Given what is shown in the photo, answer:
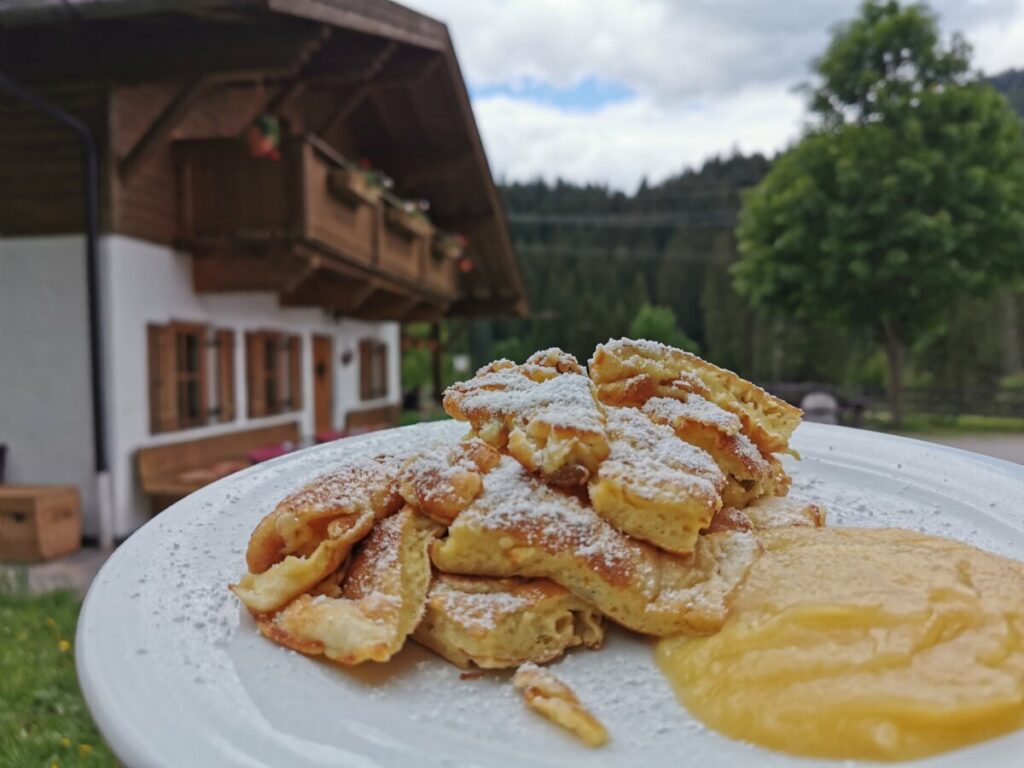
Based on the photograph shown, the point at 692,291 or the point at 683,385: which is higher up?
the point at 692,291

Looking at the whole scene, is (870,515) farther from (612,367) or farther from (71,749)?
(71,749)

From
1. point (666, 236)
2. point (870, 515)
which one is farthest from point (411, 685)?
point (666, 236)

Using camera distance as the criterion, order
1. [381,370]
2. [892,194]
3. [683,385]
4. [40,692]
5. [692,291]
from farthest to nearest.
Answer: [692,291]
[892,194]
[381,370]
[40,692]
[683,385]

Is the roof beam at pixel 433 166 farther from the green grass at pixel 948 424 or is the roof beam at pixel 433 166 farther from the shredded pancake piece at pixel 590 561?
the shredded pancake piece at pixel 590 561

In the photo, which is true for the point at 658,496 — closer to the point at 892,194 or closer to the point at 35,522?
the point at 35,522

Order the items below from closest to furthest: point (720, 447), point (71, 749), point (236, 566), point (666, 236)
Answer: point (236, 566)
point (720, 447)
point (71, 749)
point (666, 236)

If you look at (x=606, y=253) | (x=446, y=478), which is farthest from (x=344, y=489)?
(x=606, y=253)

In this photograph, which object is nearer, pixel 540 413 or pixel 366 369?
pixel 540 413
